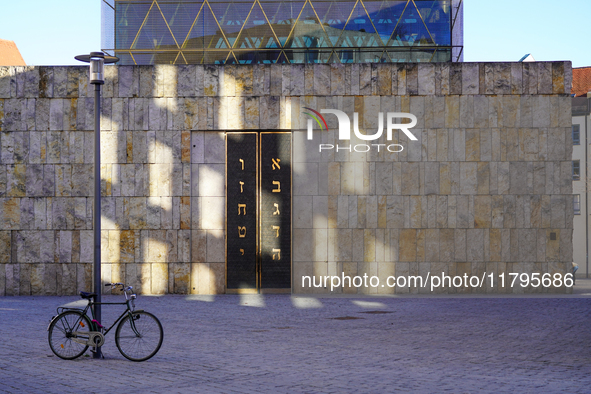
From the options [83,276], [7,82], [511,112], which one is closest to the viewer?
[83,276]

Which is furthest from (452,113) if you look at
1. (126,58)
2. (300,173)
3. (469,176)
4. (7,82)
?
(7,82)

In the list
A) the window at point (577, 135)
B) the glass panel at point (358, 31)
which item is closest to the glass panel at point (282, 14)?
the glass panel at point (358, 31)

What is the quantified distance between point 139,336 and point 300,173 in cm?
1423

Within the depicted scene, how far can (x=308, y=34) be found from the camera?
28.8 meters

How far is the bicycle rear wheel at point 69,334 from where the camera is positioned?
10.3 meters

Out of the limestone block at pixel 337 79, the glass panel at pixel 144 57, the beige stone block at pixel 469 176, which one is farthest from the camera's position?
the glass panel at pixel 144 57

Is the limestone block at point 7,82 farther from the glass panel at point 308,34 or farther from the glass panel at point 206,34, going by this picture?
the glass panel at point 308,34

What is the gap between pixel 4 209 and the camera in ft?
78.3

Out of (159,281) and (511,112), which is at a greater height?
(511,112)

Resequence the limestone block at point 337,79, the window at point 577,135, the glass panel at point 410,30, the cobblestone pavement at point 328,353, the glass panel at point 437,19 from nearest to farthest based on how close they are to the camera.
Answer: the cobblestone pavement at point 328,353
the limestone block at point 337,79
the glass panel at point 437,19
the glass panel at point 410,30
the window at point 577,135

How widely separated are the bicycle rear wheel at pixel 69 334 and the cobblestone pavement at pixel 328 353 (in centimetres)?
17

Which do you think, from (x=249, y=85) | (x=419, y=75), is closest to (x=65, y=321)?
(x=249, y=85)

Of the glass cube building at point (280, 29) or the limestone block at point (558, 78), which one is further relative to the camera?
the glass cube building at point (280, 29)

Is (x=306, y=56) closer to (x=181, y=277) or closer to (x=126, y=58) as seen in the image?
(x=126, y=58)
